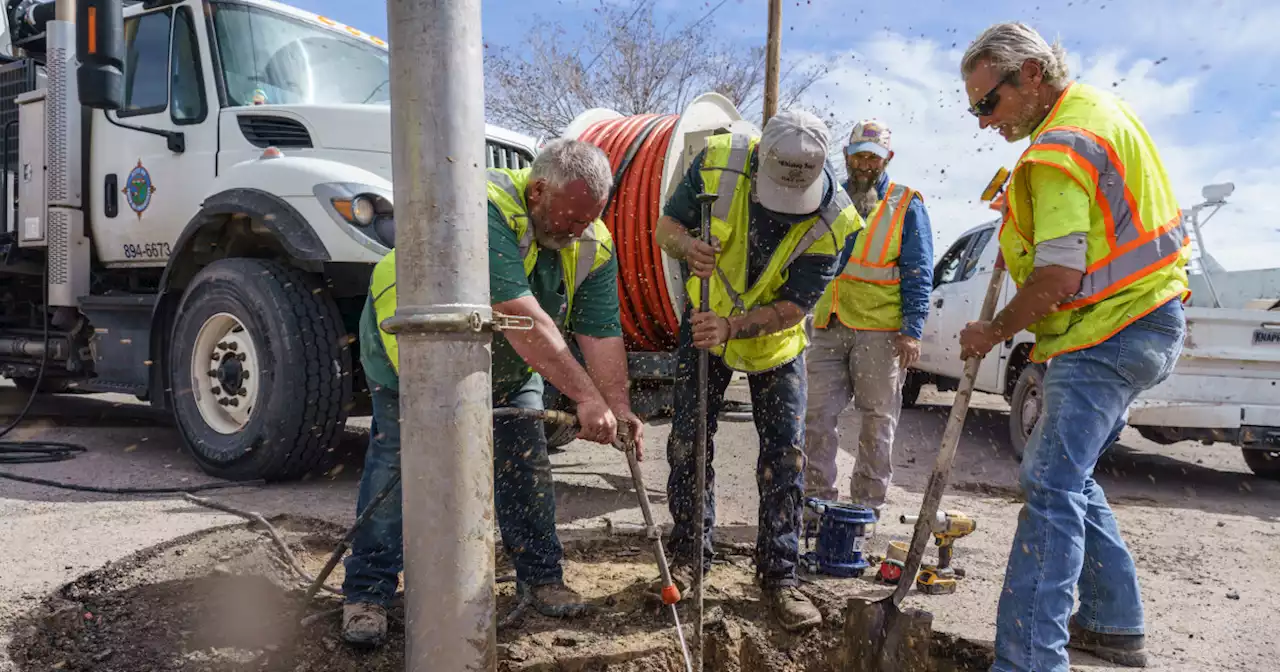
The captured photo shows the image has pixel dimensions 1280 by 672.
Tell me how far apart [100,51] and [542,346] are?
3.83m

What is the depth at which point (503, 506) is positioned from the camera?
3494 mm

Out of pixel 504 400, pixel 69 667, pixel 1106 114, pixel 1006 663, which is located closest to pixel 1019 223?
pixel 1106 114

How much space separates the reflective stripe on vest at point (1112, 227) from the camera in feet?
9.06

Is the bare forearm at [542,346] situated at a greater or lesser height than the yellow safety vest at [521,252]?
lesser

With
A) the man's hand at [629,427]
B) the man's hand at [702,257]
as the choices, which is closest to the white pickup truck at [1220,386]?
the man's hand at [702,257]

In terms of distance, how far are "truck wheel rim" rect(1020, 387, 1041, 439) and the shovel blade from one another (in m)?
4.37

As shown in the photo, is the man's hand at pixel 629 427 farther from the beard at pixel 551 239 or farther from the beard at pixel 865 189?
the beard at pixel 865 189

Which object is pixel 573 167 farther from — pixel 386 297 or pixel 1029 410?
pixel 1029 410

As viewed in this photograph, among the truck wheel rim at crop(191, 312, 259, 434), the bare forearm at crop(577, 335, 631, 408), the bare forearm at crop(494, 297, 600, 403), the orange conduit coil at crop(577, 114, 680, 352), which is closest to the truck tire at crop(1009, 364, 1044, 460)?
the orange conduit coil at crop(577, 114, 680, 352)

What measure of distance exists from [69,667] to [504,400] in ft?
5.09

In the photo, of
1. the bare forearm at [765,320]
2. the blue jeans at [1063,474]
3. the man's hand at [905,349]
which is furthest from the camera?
the man's hand at [905,349]

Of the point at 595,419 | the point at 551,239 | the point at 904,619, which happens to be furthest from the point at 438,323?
the point at 904,619

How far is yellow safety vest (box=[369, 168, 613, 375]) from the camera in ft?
10.2

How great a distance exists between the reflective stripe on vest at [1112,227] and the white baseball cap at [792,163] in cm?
83
